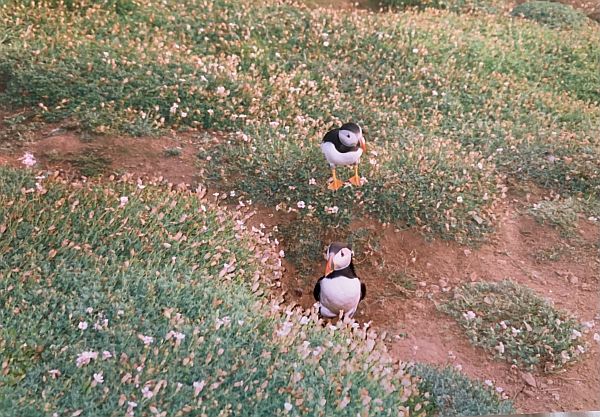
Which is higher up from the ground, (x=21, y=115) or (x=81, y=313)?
(x=21, y=115)

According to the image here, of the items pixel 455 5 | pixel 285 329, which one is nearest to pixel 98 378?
pixel 285 329

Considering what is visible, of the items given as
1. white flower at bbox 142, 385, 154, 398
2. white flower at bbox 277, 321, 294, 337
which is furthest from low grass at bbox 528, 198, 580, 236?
white flower at bbox 142, 385, 154, 398

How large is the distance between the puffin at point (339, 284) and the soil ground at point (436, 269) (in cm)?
17

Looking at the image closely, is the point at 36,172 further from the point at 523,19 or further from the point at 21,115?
the point at 523,19

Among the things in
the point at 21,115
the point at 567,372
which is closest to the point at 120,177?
the point at 21,115

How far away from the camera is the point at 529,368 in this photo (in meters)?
3.44

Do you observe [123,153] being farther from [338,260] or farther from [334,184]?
[338,260]

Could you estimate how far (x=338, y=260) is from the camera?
10.6 feet

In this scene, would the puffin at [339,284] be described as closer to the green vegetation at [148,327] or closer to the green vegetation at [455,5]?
the green vegetation at [148,327]

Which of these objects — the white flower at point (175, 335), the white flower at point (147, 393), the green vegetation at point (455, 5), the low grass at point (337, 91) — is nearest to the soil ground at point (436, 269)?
the low grass at point (337, 91)

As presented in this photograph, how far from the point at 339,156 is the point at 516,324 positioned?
3.60 ft

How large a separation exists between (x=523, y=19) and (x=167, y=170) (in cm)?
251

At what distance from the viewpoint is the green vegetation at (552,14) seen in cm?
489

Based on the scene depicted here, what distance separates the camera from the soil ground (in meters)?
3.42
